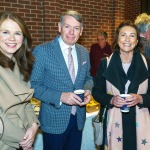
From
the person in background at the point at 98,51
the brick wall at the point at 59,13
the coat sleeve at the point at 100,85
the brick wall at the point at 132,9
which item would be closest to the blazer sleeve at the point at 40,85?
the coat sleeve at the point at 100,85

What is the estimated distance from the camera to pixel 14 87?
1.66 metres

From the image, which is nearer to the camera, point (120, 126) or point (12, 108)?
point (12, 108)

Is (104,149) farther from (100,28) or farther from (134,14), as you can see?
(134,14)

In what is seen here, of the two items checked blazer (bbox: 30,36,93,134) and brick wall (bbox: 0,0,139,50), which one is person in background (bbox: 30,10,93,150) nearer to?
checked blazer (bbox: 30,36,93,134)

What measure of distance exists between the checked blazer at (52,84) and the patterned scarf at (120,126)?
34 cm

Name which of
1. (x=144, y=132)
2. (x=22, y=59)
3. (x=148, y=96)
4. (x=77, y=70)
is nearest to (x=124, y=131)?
(x=144, y=132)

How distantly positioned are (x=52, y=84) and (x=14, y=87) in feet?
1.97

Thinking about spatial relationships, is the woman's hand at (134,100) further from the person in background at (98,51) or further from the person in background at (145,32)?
the person in background at (98,51)

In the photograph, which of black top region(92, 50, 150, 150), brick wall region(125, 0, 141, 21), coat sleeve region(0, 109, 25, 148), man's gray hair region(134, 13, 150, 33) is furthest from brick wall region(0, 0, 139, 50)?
coat sleeve region(0, 109, 25, 148)

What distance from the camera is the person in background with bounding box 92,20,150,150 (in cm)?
230

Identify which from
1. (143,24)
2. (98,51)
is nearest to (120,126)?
(143,24)

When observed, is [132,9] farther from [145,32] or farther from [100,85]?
[100,85]

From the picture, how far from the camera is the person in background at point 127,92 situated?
2.30m

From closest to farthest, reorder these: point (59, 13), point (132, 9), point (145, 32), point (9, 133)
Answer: point (9, 133)
point (145, 32)
point (59, 13)
point (132, 9)
